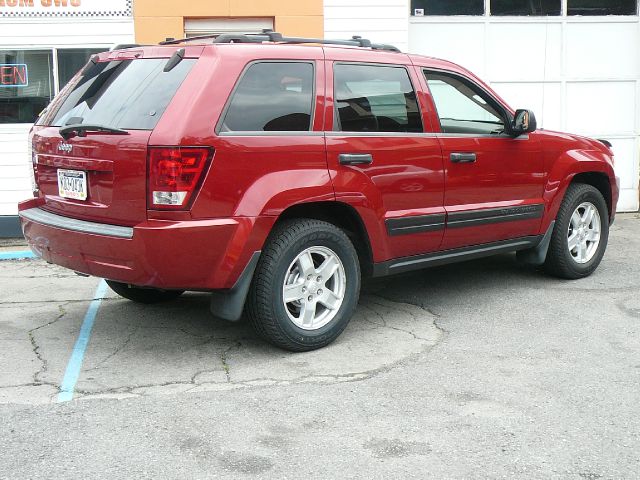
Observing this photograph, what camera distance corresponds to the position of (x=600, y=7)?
10.8 meters

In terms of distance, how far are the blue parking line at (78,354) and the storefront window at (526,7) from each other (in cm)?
640

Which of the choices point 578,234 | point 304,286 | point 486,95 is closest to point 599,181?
point 578,234

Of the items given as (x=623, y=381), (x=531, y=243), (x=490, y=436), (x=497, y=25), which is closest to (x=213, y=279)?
(x=490, y=436)

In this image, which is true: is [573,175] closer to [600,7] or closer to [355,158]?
[355,158]

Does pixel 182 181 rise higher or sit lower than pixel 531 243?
higher

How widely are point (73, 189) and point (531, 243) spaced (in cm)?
355

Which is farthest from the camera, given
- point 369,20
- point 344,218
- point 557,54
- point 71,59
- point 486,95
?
point 557,54

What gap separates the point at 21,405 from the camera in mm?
4242

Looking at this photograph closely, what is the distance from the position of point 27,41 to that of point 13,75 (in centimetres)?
41

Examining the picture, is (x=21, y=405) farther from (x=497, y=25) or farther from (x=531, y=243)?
(x=497, y=25)

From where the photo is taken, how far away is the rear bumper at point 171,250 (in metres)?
4.50

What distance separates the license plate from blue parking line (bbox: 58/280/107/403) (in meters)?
Result: 0.95

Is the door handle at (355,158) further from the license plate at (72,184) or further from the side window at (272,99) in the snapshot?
the license plate at (72,184)

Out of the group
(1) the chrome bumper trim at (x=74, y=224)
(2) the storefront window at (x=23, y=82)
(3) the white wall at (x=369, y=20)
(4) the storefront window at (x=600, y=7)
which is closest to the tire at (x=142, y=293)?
(1) the chrome bumper trim at (x=74, y=224)
